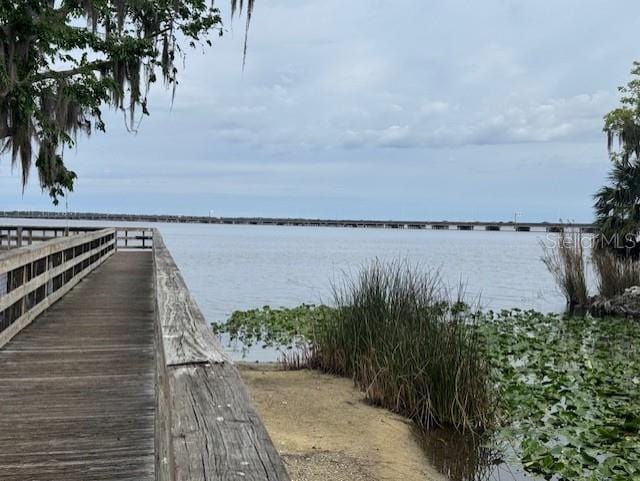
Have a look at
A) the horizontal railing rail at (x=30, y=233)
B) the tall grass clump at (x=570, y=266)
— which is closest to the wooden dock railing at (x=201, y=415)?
the horizontal railing rail at (x=30, y=233)

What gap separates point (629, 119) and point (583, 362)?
18.4 m

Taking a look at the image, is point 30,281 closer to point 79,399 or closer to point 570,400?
point 79,399

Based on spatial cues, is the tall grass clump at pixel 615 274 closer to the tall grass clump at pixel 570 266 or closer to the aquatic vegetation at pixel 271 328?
the tall grass clump at pixel 570 266

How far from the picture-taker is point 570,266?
19.6 metres

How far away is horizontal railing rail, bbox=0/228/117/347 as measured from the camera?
238 inches

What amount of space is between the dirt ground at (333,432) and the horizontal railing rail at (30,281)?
2.90 m

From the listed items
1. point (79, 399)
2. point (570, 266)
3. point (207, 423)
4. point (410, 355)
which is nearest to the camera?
point (207, 423)

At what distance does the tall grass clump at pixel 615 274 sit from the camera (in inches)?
741

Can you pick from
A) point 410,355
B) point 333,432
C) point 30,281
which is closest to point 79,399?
point 30,281

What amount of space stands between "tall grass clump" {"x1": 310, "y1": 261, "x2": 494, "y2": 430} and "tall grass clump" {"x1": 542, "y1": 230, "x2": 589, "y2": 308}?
11239mm

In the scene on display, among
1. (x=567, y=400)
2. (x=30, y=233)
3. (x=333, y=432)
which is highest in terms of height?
(x=30, y=233)

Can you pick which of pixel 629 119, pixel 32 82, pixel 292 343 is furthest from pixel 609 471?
pixel 629 119

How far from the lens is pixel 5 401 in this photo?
4434 millimetres

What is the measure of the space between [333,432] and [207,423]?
5.40 metres
